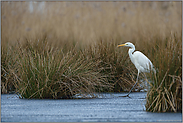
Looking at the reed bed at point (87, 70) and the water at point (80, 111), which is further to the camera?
the reed bed at point (87, 70)

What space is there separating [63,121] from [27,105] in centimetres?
148

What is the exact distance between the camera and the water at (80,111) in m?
5.82

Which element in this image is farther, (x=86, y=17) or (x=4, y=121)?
(x=86, y=17)

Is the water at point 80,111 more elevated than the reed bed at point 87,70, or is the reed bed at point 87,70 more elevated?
the reed bed at point 87,70

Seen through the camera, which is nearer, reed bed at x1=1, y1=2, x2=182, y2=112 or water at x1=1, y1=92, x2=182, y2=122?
water at x1=1, y1=92, x2=182, y2=122

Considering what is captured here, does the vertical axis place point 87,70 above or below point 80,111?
above

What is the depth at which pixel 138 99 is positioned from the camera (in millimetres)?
7875

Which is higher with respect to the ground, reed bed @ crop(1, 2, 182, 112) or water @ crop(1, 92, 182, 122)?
reed bed @ crop(1, 2, 182, 112)

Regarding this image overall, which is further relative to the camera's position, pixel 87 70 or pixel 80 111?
pixel 87 70

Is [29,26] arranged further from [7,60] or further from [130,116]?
[130,116]

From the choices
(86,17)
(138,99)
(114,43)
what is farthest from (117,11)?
(138,99)

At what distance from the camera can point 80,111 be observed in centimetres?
645

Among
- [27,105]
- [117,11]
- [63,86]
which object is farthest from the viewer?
[117,11]

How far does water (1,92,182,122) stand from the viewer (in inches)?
229
